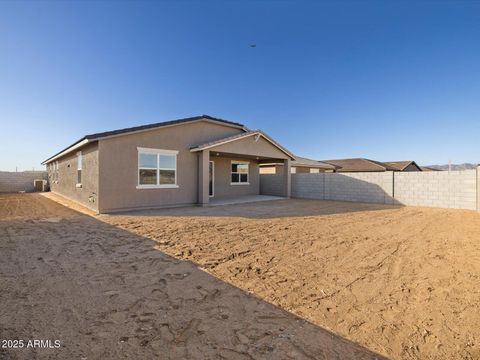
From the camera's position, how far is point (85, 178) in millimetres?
12289

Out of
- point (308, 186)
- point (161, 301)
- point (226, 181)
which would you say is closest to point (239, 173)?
point (226, 181)

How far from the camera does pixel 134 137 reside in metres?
11.4

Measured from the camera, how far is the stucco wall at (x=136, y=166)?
35.1ft

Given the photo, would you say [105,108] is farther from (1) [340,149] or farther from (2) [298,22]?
(1) [340,149]

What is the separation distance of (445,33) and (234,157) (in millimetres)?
13130

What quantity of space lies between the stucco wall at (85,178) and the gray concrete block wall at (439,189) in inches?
652

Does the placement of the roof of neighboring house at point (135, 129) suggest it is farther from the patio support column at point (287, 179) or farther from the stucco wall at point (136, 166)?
the patio support column at point (287, 179)

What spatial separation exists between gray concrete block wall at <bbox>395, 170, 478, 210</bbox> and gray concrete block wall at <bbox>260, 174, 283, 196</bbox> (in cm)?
776

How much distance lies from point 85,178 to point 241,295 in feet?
38.8

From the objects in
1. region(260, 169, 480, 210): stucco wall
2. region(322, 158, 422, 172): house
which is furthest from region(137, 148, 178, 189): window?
region(322, 158, 422, 172): house

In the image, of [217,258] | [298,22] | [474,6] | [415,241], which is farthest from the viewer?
[298,22]

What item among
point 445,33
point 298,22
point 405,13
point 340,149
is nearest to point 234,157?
point 298,22

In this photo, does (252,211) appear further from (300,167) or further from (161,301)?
(300,167)

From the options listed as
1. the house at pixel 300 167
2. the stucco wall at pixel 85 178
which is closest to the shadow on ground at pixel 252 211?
the stucco wall at pixel 85 178
